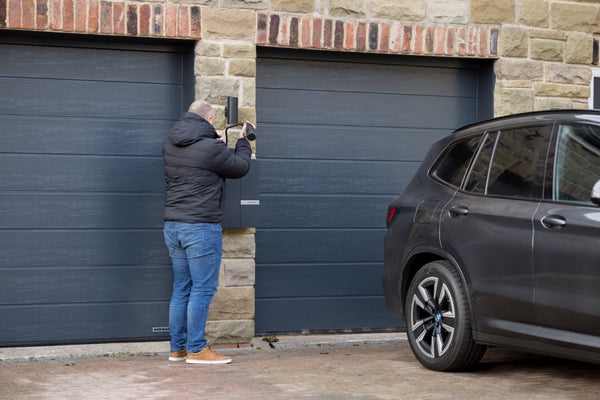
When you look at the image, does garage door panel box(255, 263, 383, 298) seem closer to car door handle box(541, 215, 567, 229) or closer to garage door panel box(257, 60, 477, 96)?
garage door panel box(257, 60, 477, 96)

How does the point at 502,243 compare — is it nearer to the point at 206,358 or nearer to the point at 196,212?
the point at 196,212

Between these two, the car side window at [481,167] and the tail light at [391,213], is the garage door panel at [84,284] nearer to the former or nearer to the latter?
the tail light at [391,213]

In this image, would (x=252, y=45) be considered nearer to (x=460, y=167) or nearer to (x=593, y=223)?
(x=460, y=167)

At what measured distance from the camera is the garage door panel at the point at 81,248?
7574 mm

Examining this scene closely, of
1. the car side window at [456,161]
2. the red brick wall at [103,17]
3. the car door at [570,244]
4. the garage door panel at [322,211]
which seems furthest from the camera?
the garage door panel at [322,211]

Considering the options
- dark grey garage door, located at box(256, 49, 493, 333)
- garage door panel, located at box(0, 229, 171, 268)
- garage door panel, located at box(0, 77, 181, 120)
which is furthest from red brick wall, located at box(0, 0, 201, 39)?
garage door panel, located at box(0, 229, 171, 268)

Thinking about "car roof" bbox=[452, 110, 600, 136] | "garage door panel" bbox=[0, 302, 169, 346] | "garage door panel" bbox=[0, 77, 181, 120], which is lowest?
"garage door panel" bbox=[0, 302, 169, 346]

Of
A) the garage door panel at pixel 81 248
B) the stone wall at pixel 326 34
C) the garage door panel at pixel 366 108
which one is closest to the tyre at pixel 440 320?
the stone wall at pixel 326 34

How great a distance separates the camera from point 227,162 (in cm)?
687

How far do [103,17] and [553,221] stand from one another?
392 centimetres

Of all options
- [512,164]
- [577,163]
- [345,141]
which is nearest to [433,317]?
[512,164]

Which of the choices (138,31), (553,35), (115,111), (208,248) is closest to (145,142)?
(115,111)

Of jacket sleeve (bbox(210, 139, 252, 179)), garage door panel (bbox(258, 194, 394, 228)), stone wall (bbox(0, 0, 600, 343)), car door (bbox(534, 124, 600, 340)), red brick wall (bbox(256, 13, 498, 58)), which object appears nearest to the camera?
car door (bbox(534, 124, 600, 340))

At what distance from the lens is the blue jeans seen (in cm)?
690
